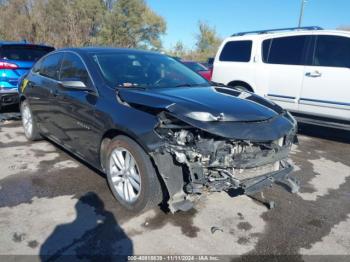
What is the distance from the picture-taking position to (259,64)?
745 cm

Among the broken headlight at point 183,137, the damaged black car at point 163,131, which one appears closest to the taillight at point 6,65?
the damaged black car at point 163,131

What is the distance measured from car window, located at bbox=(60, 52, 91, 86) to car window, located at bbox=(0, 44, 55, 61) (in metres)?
3.55

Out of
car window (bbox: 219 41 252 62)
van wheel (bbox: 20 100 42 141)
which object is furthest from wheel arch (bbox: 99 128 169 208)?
car window (bbox: 219 41 252 62)

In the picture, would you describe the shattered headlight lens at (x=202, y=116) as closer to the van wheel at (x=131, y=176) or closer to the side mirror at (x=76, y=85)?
the van wheel at (x=131, y=176)

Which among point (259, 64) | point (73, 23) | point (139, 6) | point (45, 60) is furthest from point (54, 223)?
point (139, 6)

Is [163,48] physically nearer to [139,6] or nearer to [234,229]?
[139,6]

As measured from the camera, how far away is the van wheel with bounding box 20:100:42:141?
19.2 ft

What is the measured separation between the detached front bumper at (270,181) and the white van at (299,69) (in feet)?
9.85

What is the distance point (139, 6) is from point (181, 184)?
40.6 meters

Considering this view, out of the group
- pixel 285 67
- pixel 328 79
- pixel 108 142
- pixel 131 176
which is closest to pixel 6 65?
pixel 108 142

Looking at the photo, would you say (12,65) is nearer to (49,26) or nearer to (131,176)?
(131,176)

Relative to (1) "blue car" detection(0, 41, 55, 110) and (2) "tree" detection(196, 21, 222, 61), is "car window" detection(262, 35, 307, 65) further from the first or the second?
(2) "tree" detection(196, 21, 222, 61)

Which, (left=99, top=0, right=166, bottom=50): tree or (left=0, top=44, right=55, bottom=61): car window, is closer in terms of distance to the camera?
(left=0, top=44, right=55, bottom=61): car window

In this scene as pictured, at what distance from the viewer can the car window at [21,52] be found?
7613 mm
